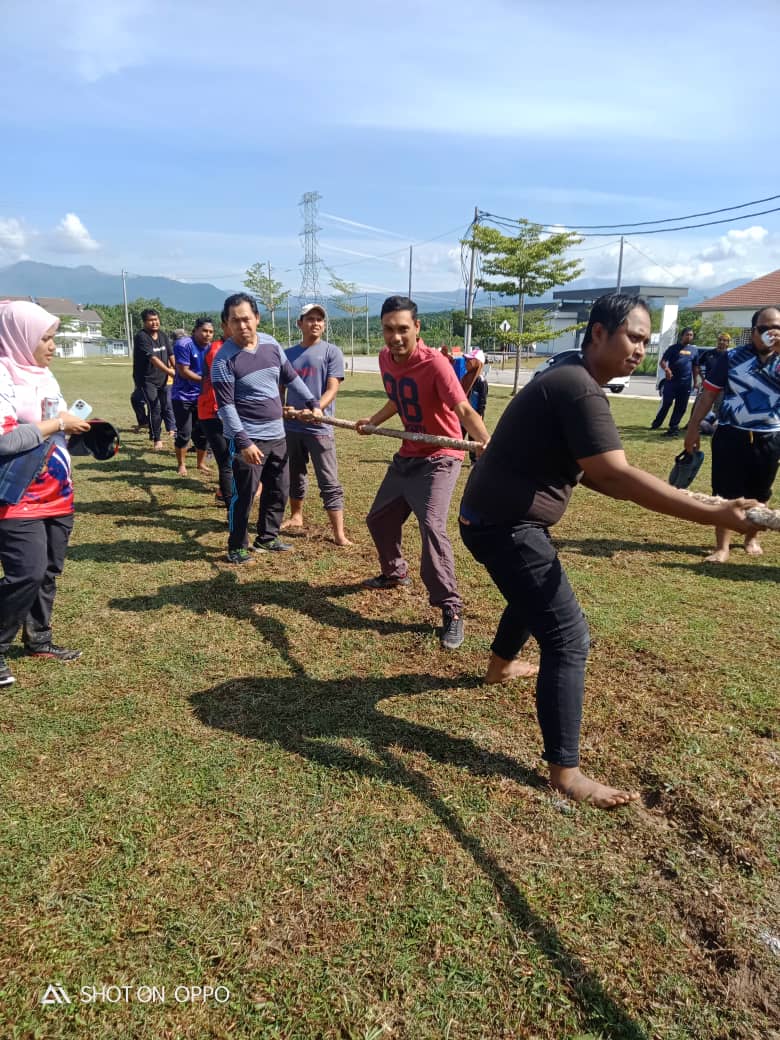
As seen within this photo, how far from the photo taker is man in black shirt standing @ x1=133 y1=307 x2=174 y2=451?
1020 centimetres

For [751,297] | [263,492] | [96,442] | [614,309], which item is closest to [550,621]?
[614,309]

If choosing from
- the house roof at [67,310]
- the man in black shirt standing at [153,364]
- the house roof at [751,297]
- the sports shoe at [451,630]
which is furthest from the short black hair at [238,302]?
the house roof at [67,310]

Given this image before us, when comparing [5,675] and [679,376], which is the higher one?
[679,376]

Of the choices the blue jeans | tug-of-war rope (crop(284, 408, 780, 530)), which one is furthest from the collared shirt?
the blue jeans

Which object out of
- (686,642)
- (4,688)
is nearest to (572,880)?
(686,642)

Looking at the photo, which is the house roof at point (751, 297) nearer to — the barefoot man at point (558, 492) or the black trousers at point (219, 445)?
the black trousers at point (219, 445)

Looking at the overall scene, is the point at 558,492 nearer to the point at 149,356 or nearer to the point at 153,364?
the point at 149,356

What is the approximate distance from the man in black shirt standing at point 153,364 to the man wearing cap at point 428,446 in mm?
6832

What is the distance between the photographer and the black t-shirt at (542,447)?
7.71 ft

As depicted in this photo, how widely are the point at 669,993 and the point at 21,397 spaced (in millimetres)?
3729

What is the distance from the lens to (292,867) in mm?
2420

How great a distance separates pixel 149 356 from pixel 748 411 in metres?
8.55

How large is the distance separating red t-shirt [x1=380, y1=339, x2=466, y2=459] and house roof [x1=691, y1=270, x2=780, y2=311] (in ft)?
160

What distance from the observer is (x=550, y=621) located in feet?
8.76
